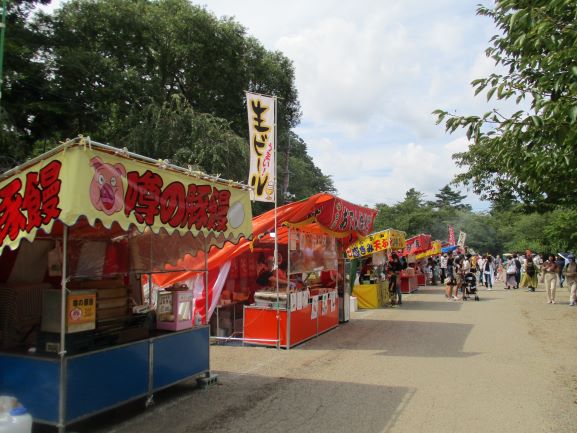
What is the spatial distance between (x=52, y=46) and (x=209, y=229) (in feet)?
70.3

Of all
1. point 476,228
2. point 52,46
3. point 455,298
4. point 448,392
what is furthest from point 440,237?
point 448,392

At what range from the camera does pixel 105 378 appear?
5.18 m

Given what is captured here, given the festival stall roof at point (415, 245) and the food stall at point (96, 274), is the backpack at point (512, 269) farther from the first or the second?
the food stall at point (96, 274)

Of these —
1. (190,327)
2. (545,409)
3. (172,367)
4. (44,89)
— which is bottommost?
(545,409)

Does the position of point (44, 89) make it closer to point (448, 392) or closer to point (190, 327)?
point (190, 327)

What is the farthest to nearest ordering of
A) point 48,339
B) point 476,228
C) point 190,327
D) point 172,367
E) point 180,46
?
point 476,228 < point 180,46 < point 190,327 < point 172,367 < point 48,339

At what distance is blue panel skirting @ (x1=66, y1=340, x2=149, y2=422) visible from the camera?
190 inches

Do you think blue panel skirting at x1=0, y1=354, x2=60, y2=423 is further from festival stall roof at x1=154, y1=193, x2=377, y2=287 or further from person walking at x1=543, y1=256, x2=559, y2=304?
person walking at x1=543, y1=256, x2=559, y2=304

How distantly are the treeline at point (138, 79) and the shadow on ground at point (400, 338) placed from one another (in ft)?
40.0

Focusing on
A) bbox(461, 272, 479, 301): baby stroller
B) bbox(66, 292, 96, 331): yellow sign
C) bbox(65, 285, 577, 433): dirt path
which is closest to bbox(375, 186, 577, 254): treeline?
bbox(461, 272, 479, 301): baby stroller

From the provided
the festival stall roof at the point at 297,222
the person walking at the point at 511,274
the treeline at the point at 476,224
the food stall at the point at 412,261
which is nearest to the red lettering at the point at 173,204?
the festival stall roof at the point at 297,222

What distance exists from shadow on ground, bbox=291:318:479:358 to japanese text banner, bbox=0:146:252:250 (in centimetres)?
534

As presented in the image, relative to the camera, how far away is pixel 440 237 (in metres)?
59.8

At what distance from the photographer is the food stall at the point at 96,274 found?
14.9 feet
